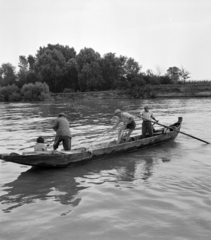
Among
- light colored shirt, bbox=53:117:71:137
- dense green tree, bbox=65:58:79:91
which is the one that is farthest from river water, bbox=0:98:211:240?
dense green tree, bbox=65:58:79:91

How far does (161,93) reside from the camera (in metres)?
63.9

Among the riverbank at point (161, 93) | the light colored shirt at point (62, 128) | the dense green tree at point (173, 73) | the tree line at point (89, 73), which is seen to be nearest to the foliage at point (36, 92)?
the riverbank at point (161, 93)

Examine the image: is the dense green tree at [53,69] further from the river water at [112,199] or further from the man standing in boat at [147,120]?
the river water at [112,199]

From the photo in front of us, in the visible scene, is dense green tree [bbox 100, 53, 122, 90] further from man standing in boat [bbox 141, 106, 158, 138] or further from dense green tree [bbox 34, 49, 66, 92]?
man standing in boat [bbox 141, 106, 158, 138]

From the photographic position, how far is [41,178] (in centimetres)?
869

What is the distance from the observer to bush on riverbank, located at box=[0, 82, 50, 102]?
59.9 meters

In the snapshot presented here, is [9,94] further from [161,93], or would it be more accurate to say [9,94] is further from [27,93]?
[161,93]

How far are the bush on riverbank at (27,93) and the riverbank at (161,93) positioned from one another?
183 inches

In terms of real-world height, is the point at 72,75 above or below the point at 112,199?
above

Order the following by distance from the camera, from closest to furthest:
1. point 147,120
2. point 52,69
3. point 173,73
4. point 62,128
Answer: point 62,128, point 147,120, point 52,69, point 173,73

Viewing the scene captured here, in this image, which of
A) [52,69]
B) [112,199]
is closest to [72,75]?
[52,69]

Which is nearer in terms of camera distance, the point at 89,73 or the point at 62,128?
the point at 62,128

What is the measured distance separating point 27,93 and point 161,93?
3042 centimetres

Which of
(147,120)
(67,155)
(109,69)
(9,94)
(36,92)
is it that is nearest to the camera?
(67,155)
